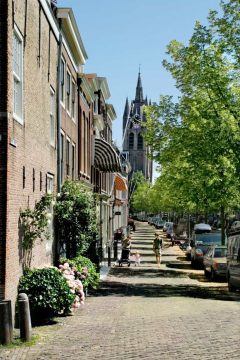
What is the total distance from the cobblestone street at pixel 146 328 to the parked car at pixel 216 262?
365 centimetres

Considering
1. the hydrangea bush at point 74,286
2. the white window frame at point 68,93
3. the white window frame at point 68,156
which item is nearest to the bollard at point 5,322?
the hydrangea bush at point 74,286

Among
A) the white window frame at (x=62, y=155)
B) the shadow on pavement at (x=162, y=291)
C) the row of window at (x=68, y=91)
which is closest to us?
the shadow on pavement at (x=162, y=291)

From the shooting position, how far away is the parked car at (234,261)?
68.2 ft

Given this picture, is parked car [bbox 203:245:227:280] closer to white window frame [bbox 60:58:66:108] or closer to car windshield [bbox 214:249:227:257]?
car windshield [bbox 214:249:227:257]

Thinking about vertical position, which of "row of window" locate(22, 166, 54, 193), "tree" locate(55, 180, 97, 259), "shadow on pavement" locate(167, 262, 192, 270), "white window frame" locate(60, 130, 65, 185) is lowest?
"shadow on pavement" locate(167, 262, 192, 270)

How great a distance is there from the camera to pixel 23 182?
13.9 metres

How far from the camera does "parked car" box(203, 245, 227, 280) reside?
25781 millimetres

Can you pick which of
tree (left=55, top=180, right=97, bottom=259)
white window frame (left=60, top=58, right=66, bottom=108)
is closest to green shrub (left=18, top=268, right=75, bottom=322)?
tree (left=55, top=180, right=97, bottom=259)

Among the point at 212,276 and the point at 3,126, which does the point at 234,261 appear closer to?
the point at 212,276

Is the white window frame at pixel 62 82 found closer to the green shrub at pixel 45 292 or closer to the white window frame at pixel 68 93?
the white window frame at pixel 68 93

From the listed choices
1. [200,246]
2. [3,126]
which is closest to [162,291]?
[3,126]

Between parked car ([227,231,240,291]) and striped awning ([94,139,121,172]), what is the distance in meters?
13.0

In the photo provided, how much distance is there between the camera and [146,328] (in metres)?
12.5

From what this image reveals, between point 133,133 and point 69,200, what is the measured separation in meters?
170
